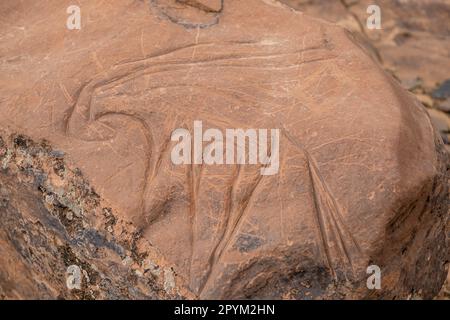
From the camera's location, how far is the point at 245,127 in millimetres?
2623

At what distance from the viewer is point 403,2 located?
4777mm

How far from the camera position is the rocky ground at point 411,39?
4.34 m

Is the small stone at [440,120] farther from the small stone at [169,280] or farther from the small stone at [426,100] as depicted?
the small stone at [169,280]

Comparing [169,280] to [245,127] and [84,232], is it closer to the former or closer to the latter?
[84,232]

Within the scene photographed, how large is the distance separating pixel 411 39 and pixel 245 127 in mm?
2412

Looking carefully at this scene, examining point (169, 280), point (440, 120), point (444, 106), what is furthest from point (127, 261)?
point (444, 106)

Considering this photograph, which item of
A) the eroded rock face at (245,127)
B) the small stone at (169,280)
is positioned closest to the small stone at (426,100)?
the eroded rock face at (245,127)

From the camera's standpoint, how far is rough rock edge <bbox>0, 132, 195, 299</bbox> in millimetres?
2549

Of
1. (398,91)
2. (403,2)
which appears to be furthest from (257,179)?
(403,2)

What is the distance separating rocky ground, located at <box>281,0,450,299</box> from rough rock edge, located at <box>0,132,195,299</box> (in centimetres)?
231

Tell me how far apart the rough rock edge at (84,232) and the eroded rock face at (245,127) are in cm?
3

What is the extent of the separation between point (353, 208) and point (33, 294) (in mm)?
1512

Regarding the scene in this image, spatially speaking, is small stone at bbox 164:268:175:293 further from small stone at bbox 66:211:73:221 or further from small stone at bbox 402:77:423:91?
small stone at bbox 402:77:423:91

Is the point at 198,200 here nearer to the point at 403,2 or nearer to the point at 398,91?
the point at 398,91
